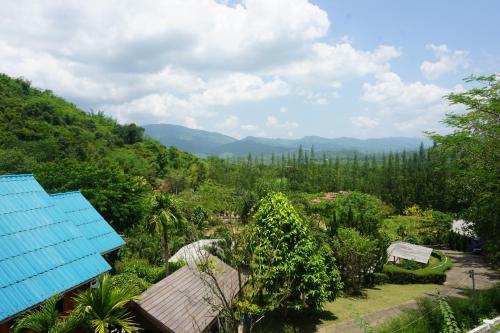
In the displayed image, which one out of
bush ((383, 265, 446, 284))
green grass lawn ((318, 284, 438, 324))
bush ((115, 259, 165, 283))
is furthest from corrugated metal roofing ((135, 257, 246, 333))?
bush ((383, 265, 446, 284))

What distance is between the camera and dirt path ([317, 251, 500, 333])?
50.4 ft

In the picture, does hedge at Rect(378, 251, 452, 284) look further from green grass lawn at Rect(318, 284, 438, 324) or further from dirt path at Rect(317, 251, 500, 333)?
dirt path at Rect(317, 251, 500, 333)

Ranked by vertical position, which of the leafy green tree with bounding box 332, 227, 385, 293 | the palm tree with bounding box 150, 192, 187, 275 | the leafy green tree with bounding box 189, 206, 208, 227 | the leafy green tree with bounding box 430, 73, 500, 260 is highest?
the leafy green tree with bounding box 430, 73, 500, 260

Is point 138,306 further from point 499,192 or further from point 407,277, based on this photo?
point 407,277

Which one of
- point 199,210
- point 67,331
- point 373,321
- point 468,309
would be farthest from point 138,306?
point 199,210

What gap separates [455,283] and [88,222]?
72.1 feet

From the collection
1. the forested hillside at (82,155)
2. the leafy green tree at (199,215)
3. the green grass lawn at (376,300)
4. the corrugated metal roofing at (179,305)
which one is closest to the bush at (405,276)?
the green grass lawn at (376,300)

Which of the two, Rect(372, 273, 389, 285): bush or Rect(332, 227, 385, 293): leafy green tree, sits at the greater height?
Rect(332, 227, 385, 293): leafy green tree

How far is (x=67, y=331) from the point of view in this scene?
6.89 meters

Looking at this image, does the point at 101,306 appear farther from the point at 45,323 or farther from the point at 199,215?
the point at 199,215

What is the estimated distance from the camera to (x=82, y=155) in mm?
52875

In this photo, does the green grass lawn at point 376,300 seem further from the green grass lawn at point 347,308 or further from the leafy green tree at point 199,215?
the leafy green tree at point 199,215

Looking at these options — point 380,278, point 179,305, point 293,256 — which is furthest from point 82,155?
point 179,305

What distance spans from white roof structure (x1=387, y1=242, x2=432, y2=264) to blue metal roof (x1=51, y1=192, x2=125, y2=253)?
18868mm
